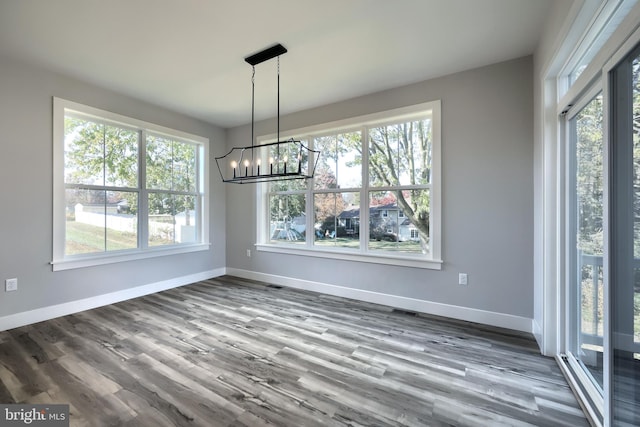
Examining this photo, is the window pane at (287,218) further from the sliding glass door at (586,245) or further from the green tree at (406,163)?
the sliding glass door at (586,245)

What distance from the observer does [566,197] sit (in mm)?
2107

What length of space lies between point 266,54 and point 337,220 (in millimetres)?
2312

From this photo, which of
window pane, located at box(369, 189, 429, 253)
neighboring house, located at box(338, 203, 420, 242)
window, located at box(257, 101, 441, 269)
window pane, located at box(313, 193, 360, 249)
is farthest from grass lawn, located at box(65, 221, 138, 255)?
window pane, located at box(369, 189, 429, 253)

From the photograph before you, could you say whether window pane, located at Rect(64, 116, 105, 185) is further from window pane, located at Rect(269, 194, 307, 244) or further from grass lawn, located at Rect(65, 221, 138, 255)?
window pane, located at Rect(269, 194, 307, 244)

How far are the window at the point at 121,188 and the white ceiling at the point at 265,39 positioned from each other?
63 centimetres

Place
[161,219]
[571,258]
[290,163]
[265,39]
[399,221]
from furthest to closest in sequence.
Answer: [290,163], [161,219], [399,221], [265,39], [571,258]

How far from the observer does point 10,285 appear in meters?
2.84

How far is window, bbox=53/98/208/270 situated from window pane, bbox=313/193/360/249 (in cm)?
214

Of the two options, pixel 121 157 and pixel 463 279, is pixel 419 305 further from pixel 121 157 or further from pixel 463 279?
pixel 121 157

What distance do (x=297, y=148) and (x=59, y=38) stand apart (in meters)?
2.88

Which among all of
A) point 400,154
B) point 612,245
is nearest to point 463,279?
point 400,154

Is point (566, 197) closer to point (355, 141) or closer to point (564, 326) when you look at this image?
point (564, 326)

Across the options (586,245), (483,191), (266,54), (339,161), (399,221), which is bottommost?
(586,245)

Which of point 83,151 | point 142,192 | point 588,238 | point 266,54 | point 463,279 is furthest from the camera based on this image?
point 142,192
